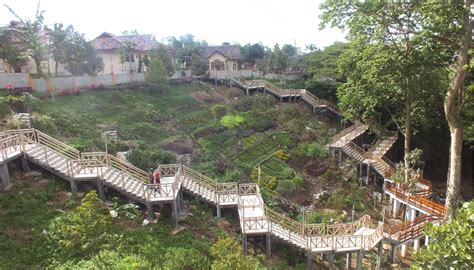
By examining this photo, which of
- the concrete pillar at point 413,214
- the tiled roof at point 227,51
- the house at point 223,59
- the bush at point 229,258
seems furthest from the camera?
the tiled roof at point 227,51

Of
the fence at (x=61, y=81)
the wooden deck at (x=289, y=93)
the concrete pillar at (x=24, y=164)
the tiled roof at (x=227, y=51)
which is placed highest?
the tiled roof at (x=227, y=51)

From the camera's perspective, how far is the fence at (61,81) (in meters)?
26.2

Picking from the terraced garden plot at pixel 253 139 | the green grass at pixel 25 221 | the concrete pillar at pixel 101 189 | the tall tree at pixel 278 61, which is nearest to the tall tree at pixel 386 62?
the terraced garden plot at pixel 253 139

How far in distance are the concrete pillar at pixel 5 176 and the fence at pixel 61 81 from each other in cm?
1337

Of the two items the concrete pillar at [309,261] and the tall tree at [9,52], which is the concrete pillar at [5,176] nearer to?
the concrete pillar at [309,261]

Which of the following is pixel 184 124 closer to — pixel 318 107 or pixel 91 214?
pixel 318 107

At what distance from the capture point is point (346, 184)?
27672mm

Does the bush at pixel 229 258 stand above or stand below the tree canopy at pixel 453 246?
below

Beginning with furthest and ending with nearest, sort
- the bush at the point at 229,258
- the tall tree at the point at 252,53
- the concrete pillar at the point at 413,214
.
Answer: the tall tree at the point at 252,53 < the concrete pillar at the point at 413,214 < the bush at the point at 229,258

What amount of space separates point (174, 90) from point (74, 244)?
29.7m

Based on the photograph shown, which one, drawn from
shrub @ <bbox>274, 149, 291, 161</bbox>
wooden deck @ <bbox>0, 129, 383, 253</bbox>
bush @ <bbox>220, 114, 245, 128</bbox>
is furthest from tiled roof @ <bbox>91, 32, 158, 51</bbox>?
wooden deck @ <bbox>0, 129, 383, 253</bbox>

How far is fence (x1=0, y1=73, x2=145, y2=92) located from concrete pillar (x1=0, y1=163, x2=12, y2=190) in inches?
526

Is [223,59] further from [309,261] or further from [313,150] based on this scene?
[309,261]

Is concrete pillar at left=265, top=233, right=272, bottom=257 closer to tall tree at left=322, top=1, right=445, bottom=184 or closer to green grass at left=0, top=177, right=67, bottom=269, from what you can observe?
green grass at left=0, top=177, right=67, bottom=269
